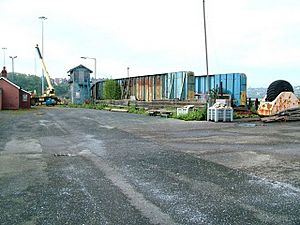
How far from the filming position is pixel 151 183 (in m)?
5.85

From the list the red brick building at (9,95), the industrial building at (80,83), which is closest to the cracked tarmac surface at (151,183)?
the red brick building at (9,95)

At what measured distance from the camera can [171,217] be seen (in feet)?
13.9

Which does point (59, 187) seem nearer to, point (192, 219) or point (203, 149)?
point (192, 219)

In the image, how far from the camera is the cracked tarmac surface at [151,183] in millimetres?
4320

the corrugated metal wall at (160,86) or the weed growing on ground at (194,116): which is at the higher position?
the corrugated metal wall at (160,86)

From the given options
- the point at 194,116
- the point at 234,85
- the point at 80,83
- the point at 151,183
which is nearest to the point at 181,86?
the point at 234,85

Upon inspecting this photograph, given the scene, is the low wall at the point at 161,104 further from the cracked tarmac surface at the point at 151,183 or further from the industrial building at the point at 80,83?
the industrial building at the point at 80,83

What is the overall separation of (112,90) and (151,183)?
35246mm

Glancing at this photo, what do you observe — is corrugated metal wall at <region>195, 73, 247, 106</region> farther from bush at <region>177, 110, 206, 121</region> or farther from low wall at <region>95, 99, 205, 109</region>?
bush at <region>177, 110, 206, 121</region>

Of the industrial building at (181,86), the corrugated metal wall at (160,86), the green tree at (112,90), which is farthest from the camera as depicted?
the green tree at (112,90)

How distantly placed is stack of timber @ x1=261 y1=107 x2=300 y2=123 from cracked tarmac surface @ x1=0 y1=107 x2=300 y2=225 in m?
8.15

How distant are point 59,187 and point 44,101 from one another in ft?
169

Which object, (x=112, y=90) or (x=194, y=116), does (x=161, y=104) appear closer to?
(x=194, y=116)

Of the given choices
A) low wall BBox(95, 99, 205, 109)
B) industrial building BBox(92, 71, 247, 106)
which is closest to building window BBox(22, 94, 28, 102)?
industrial building BBox(92, 71, 247, 106)
